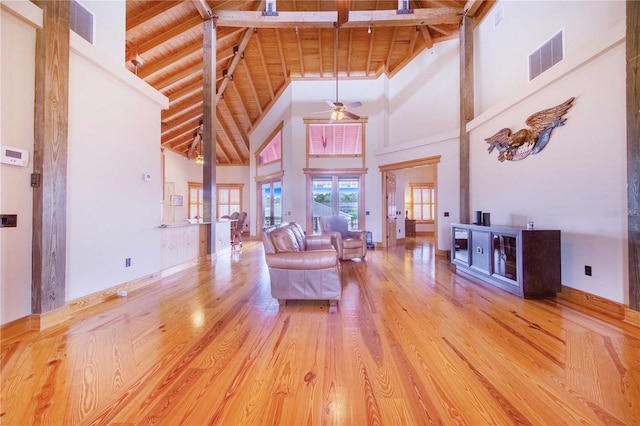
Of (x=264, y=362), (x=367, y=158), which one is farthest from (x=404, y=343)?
(x=367, y=158)

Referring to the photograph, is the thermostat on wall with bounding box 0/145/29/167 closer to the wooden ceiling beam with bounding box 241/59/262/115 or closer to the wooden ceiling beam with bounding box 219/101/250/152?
the wooden ceiling beam with bounding box 241/59/262/115

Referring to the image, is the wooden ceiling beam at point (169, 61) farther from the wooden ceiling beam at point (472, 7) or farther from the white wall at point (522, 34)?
the white wall at point (522, 34)

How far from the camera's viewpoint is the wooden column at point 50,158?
2221 mm

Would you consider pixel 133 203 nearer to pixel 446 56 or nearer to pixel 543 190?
pixel 543 190

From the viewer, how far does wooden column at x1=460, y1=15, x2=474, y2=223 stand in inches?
200

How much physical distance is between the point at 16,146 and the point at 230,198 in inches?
395

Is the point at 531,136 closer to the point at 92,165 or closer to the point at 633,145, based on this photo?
the point at 633,145

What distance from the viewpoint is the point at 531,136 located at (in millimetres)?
3523

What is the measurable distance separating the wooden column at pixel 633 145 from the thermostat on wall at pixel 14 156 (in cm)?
535

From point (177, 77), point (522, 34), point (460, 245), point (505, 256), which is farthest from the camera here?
point (177, 77)

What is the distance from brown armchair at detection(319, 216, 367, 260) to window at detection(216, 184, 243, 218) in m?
7.46

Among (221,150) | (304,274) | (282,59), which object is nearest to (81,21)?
(304,274)

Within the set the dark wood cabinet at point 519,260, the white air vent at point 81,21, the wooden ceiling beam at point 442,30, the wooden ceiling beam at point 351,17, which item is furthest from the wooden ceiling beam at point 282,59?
the dark wood cabinet at point 519,260

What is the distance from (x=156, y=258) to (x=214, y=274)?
89 cm
